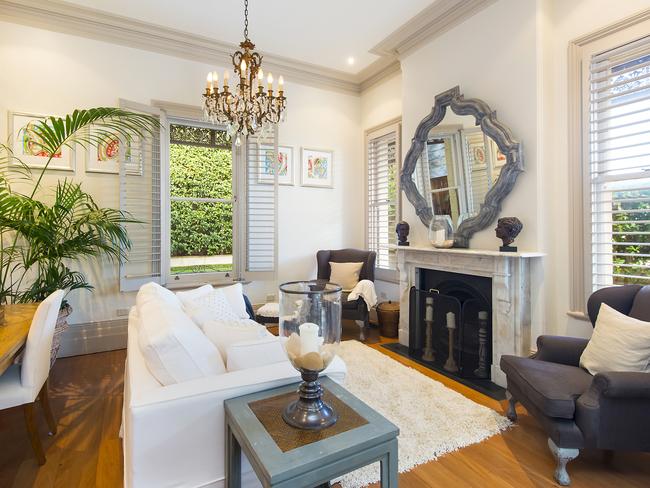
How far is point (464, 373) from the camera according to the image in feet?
10.8

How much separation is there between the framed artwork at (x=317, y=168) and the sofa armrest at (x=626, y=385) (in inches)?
160

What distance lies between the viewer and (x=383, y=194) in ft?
16.9

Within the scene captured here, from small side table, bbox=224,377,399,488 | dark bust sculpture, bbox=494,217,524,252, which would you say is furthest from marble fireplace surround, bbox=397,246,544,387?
small side table, bbox=224,377,399,488

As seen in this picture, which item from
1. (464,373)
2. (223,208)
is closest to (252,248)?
Answer: (223,208)

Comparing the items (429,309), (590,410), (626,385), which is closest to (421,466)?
(590,410)

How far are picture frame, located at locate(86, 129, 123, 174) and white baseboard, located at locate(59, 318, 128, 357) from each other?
1.68 meters

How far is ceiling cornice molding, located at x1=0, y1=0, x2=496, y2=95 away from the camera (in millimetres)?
3547

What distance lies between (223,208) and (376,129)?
2.45 meters

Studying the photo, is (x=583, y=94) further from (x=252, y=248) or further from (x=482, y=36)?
(x=252, y=248)

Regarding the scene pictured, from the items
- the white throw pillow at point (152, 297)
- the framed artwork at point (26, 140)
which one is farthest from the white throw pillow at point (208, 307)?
the framed artwork at point (26, 140)

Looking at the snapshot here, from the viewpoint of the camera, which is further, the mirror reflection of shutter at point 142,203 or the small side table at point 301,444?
the mirror reflection of shutter at point 142,203

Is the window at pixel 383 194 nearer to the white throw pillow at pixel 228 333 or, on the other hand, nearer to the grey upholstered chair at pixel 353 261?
the grey upholstered chair at pixel 353 261

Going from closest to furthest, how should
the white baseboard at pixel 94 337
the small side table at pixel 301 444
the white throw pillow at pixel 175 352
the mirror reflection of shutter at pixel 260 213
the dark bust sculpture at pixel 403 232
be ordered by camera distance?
the small side table at pixel 301 444 → the white throw pillow at pixel 175 352 → the white baseboard at pixel 94 337 → the dark bust sculpture at pixel 403 232 → the mirror reflection of shutter at pixel 260 213

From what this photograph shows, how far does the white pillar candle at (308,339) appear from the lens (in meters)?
1.27
